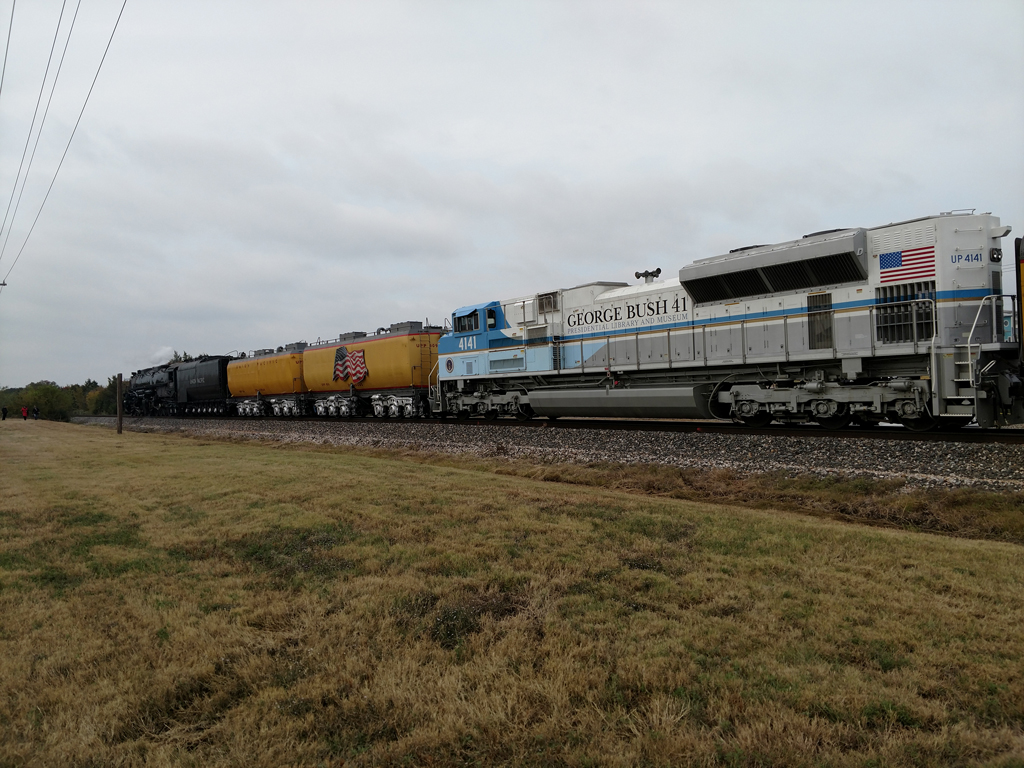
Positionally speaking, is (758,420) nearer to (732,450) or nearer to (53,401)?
(732,450)

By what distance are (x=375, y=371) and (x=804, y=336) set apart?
1788cm

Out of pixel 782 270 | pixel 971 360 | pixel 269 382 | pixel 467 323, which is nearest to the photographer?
pixel 971 360

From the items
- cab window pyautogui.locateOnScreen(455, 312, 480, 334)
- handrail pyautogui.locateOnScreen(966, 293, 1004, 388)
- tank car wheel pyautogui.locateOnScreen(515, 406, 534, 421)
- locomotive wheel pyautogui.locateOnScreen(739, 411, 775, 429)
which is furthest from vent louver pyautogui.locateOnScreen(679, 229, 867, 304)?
cab window pyautogui.locateOnScreen(455, 312, 480, 334)

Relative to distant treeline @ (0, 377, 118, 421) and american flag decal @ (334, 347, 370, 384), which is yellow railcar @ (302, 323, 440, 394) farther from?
distant treeline @ (0, 377, 118, 421)

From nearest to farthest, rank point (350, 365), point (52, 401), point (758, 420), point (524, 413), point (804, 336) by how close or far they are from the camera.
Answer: point (804, 336) → point (758, 420) → point (524, 413) → point (350, 365) → point (52, 401)

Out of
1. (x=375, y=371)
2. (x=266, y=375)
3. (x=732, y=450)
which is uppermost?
(x=266, y=375)

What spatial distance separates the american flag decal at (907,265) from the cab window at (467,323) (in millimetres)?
12045

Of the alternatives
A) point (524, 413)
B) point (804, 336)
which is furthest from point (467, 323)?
point (804, 336)

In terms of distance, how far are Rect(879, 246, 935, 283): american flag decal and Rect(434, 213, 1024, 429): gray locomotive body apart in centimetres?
2

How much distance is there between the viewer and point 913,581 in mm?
5219

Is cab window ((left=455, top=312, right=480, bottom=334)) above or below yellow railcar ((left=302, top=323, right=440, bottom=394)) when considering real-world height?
above

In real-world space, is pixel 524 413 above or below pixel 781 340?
below

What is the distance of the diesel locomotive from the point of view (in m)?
10.9

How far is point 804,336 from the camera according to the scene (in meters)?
12.9
